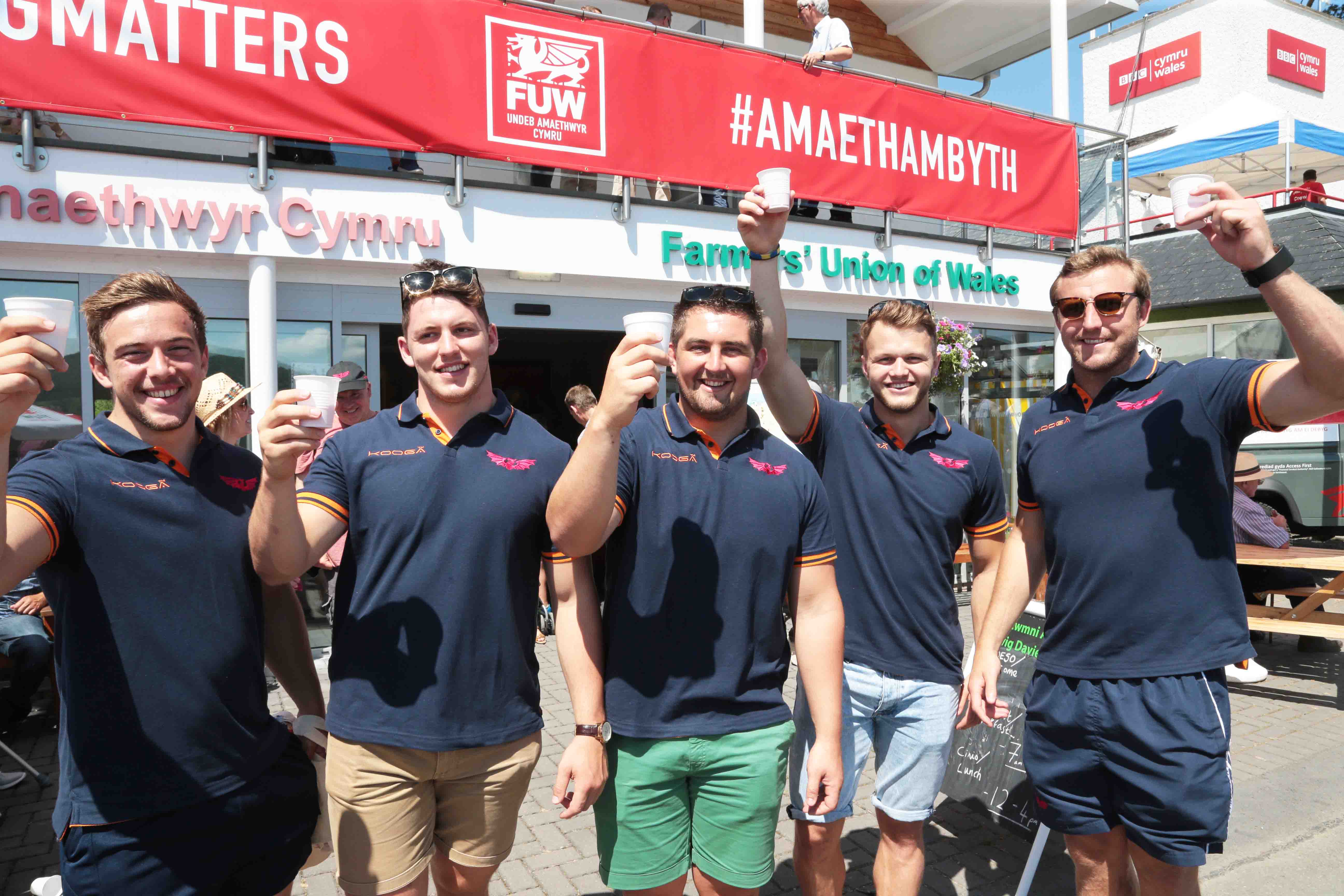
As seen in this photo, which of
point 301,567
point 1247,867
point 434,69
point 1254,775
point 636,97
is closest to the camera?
point 301,567

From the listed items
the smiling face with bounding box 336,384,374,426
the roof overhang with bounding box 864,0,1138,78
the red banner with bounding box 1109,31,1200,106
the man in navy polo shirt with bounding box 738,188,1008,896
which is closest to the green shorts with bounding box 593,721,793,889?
the man in navy polo shirt with bounding box 738,188,1008,896

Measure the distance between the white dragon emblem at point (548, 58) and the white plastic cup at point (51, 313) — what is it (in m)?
6.31

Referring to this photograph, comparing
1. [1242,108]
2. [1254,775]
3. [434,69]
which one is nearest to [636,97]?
[434,69]

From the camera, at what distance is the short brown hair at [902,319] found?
295 cm

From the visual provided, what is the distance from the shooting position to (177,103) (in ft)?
20.5

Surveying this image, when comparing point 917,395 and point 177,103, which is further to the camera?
point 177,103

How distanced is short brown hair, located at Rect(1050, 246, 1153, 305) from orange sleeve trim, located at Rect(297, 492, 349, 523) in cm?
219

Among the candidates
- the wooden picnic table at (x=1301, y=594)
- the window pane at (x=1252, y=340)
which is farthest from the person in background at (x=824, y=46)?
the window pane at (x=1252, y=340)

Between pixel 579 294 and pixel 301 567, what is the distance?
674 cm

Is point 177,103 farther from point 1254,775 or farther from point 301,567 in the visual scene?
point 1254,775

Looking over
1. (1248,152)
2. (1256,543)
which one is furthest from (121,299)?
(1248,152)

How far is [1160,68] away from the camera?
79.6ft

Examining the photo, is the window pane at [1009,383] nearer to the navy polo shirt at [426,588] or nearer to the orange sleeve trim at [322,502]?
the navy polo shirt at [426,588]

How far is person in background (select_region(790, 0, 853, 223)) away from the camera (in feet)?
29.0
